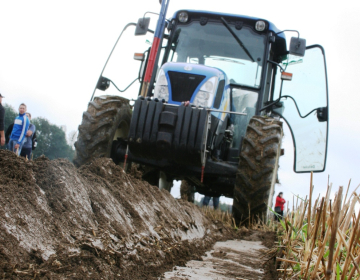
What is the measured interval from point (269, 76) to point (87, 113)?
8.64ft

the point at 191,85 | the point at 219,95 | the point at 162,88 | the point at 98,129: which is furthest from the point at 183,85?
the point at 98,129

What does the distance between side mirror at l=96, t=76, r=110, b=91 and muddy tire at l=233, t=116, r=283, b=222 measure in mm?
2106

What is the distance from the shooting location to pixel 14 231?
188cm

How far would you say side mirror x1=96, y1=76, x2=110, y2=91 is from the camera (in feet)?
19.7

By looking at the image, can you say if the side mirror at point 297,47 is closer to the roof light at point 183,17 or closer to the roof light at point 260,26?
the roof light at point 260,26

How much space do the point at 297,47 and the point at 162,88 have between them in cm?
182

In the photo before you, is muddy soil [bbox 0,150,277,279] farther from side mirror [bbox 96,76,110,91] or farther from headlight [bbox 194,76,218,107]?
side mirror [bbox 96,76,110,91]

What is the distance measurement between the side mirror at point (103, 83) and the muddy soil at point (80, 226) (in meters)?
2.68

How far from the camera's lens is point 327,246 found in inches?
101

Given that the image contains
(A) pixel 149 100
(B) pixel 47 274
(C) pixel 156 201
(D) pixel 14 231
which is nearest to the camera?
(B) pixel 47 274

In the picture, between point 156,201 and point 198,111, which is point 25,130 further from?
point 156,201

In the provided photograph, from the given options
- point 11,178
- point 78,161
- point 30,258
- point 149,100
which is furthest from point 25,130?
point 30,258

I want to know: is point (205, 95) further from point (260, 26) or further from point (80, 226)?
point (80, 226)

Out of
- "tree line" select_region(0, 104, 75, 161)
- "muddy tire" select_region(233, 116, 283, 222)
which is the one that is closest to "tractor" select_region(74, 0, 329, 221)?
"muddy tire" select_region(233, 116, 283, 222)
